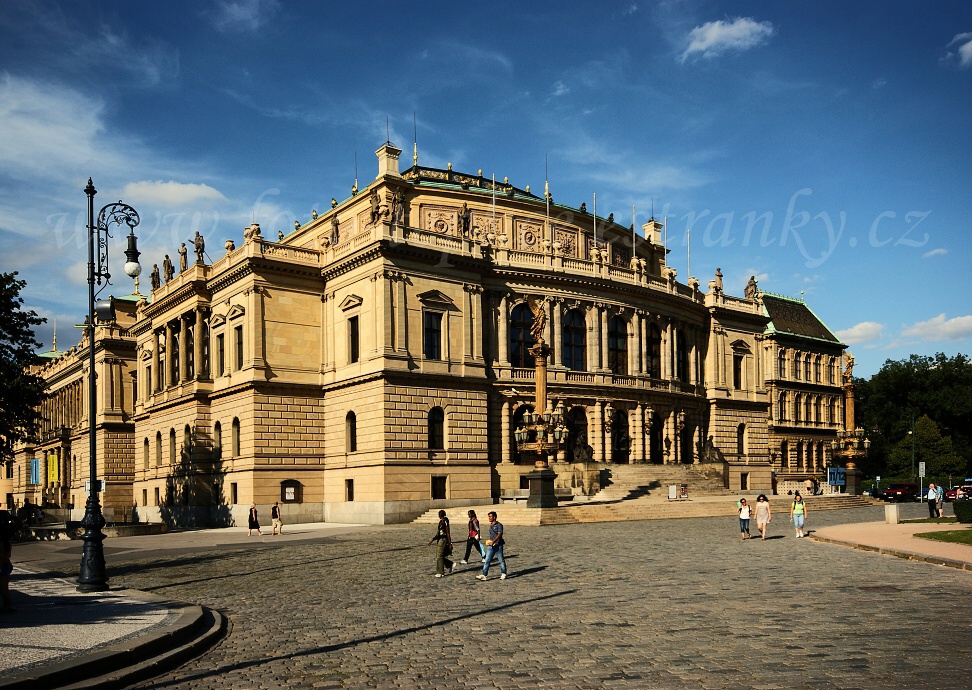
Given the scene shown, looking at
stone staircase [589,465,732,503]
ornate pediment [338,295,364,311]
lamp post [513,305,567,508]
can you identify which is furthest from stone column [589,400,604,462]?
ornate pediment [338,295,364,311]

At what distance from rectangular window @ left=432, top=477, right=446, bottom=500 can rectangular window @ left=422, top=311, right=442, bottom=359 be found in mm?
7208

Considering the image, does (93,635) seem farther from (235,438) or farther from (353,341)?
(235,438)

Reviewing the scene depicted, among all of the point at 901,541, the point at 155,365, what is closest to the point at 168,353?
the point at 155,365

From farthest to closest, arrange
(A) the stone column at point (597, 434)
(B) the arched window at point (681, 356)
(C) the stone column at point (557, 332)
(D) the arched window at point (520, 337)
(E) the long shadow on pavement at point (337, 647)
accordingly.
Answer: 1. (B) the arched window at point (681, 356)
2. (A) the stone column at point (597, 434)
3. (C) the stone column at point (557, 332)
4. (D) the arched window at point (520, 337)
5. (E) the long shadow on pavement at point (337, 647)

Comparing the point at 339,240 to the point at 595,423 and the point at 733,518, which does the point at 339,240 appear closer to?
the point at 595,423

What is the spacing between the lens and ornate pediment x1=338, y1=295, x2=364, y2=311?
54.9 m

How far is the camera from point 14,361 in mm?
53812

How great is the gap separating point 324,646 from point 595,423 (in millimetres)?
48562

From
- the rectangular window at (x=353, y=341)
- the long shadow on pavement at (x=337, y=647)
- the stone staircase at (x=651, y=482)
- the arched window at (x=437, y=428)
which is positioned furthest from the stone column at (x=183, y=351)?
the long shadow on pavement at (x=337, y=647)

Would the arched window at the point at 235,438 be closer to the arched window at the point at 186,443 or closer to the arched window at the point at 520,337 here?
the arched window at the point at 186,443

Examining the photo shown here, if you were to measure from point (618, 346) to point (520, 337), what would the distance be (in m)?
8.32

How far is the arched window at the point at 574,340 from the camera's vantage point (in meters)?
62.9

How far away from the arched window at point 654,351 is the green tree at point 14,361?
4014 centimetres

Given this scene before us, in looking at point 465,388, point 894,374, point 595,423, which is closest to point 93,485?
point 465,388
